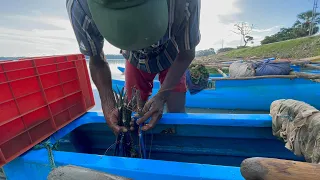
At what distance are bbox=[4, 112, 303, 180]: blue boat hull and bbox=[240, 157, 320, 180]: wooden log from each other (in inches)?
22.8

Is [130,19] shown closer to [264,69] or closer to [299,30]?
[264,69]

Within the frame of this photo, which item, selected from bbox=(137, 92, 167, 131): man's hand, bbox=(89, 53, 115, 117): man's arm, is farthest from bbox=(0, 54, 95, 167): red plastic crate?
bbox=(137, 92, 167, 131): man's hand

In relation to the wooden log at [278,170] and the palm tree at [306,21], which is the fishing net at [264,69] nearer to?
the wooden log at [278,170]

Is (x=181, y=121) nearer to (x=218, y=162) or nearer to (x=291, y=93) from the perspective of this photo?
(x=218, y=162)

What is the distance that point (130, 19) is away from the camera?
0.71 metres

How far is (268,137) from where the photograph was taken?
63.9 inches

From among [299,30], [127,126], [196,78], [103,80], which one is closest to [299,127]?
[127,126]

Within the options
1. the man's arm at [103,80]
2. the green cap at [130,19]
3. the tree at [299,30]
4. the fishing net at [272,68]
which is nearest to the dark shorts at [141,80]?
the man's arm at [103,80]

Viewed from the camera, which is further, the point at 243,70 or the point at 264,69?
the point at 243,70

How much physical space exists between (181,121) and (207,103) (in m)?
3.03

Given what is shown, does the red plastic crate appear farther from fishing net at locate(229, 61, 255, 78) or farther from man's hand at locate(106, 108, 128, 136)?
fishing net at locate(229, 61, 255, 78)

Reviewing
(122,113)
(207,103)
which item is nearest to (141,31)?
(122,113)

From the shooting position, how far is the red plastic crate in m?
1.23

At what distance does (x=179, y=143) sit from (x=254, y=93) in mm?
2917
